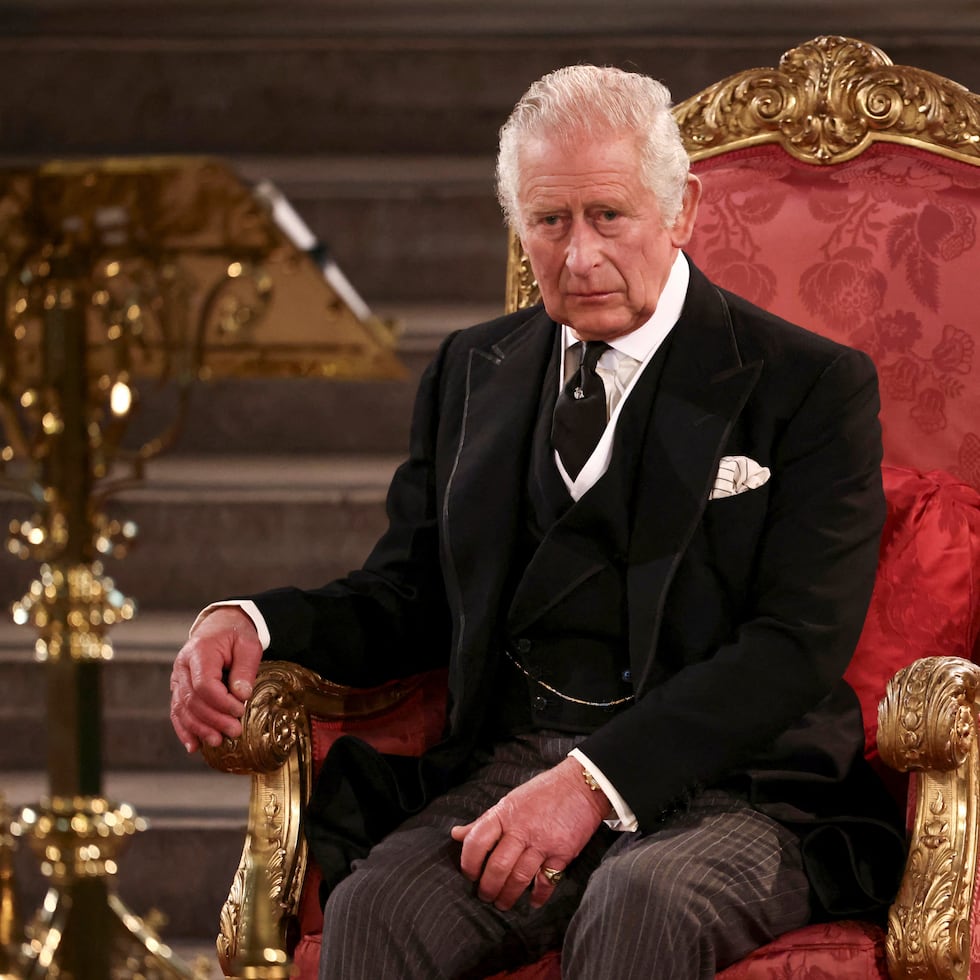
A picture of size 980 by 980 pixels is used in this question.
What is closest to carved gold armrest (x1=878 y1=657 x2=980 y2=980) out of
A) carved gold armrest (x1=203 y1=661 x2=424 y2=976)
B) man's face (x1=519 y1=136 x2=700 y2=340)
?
man's face (x1=519 y1=136 x2=700 y2=340)

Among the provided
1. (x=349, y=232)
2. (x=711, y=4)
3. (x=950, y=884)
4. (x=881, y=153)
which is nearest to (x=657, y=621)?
(x=950, y=884)

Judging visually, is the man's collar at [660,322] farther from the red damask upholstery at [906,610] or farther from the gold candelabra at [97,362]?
the gold candelabra at [97,362]

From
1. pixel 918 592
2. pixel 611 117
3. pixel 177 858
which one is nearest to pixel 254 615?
pixel 611 117

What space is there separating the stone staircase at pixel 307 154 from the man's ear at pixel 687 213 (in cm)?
121

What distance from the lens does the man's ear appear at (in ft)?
6.41

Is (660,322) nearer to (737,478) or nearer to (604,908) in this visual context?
(737,478)

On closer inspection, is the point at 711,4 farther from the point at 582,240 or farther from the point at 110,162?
the point at 110,162

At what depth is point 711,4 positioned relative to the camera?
3592mm

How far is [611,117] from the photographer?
6.08ft

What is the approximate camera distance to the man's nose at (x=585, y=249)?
1866 mm

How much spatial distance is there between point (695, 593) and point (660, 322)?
345 millimetres

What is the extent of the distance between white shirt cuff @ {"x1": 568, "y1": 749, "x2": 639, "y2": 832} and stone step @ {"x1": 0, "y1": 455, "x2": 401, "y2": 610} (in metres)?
1.53

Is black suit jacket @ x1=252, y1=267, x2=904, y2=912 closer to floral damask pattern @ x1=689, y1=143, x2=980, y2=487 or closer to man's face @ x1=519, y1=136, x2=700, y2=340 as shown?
man's face @ x1=519, y1=136, x2=700, y2=340

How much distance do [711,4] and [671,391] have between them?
6.47 ft
